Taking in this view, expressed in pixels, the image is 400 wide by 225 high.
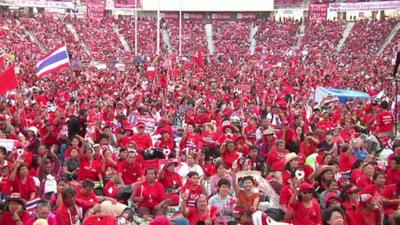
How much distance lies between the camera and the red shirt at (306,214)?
8.35 meters

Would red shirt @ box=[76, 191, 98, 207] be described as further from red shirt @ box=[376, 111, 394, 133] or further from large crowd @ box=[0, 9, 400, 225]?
red shirt @ box=[376, 111, 394, 133]

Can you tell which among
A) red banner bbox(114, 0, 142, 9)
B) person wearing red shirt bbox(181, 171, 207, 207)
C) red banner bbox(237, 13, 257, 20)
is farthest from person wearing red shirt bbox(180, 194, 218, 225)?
red banner bbox(237, 13, 257, 20)

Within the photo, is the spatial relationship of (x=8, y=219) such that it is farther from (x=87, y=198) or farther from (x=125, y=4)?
(x=125, y=4)

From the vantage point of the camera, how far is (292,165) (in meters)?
10.3

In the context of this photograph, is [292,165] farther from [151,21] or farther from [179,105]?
[151,21]

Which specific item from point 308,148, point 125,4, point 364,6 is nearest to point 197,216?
point 308,148

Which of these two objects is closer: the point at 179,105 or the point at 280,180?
the point at 280,180

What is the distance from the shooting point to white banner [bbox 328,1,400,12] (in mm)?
49250

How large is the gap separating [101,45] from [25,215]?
44928 mm

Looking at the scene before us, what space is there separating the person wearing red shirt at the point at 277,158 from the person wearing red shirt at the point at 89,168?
263 centimetres

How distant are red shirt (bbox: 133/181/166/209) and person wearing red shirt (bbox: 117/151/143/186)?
995 millimetres

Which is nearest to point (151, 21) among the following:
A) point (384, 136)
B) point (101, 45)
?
point (101, 45)

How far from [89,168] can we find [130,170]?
737 mm

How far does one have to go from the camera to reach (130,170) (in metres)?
10.9
